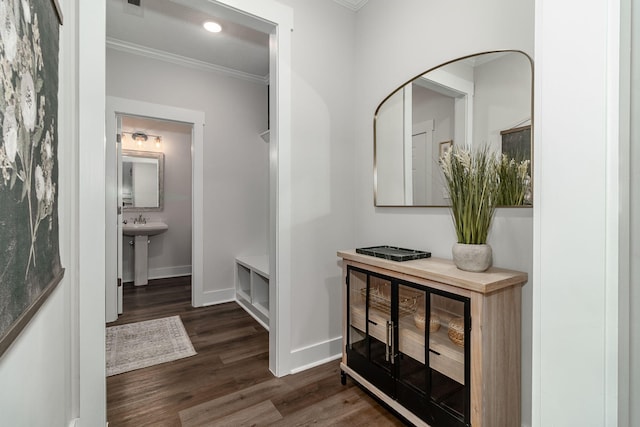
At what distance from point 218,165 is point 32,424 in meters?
3.05

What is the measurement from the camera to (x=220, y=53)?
313cm

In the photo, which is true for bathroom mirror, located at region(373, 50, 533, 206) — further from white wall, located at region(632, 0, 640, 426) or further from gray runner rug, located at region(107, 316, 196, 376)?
gray runner rug, located at region(107, 316, 196, 376)

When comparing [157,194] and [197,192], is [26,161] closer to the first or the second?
[197,192]

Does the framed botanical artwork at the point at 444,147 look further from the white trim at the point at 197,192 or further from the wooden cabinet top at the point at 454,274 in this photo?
the white trim at the point at 197,192

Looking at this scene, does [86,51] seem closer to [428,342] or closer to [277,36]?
[277,36]

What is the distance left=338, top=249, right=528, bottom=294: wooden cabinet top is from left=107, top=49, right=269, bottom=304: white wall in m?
2.40

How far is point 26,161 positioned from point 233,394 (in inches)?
67.4

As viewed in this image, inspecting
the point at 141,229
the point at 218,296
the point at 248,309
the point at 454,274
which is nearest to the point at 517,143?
the point at 454,274

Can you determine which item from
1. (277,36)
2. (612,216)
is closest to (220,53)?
(277,36)

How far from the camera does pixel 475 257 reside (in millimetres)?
1327

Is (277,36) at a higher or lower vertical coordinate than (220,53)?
lower

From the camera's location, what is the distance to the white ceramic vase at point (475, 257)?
1.32 m

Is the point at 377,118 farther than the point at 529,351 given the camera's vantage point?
Yes

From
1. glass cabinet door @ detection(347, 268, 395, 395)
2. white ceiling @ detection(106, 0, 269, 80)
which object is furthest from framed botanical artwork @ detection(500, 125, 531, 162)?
white ceiling @ detection(106, 0, 269, 80)
